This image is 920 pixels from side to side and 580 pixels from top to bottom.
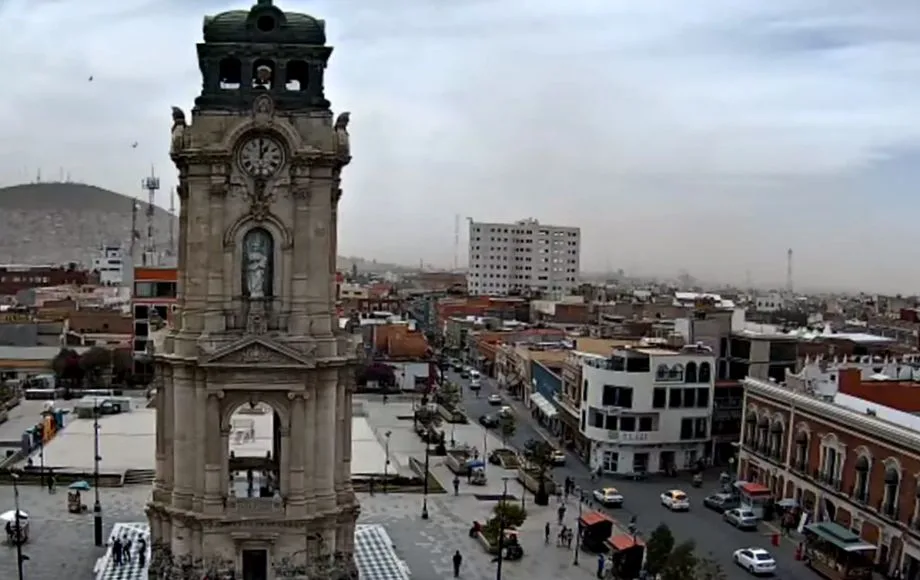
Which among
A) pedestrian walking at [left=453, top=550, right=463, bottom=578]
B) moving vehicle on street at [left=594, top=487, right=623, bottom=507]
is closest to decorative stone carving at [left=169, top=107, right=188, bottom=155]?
pedestrian walking at [left=453, top=550, right=463, bottom=578]

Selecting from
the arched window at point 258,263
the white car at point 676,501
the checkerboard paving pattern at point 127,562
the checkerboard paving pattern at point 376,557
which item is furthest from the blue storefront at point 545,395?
the arched window at point 258,263

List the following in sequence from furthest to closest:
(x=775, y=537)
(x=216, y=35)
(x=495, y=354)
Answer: (x=495, y=354) → (x=775, y=537) → (x=216, y=35)

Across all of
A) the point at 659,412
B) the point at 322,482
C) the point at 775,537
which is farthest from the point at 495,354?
the point at 322,482

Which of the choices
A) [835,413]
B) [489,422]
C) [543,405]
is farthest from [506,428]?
[835,413]

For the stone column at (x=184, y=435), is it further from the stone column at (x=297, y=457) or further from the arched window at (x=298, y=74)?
the arched window at (x=298, y=74)

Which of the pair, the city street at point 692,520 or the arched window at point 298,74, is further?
the city street at point 692,520

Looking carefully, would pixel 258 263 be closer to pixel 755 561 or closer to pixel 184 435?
pixel 184 435

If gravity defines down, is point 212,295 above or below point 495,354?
above

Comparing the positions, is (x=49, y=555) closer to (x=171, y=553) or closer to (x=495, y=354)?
(x=171, y=553)
